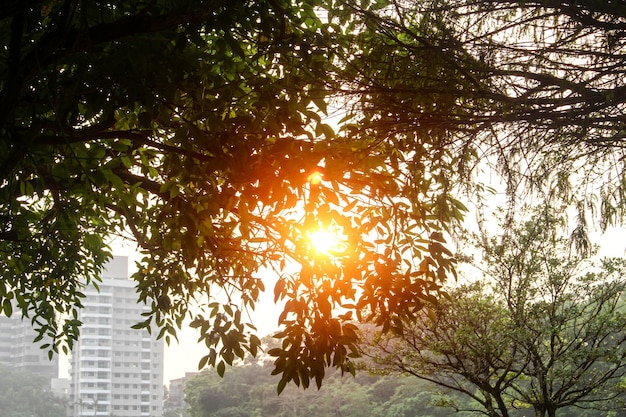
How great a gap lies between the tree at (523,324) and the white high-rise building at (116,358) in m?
49.9

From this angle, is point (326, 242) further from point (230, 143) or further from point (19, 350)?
point (19, 350)

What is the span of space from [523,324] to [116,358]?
2125 inches

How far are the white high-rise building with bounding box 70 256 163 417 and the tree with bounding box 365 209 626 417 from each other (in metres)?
49.9

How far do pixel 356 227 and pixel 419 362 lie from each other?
6.09 metres

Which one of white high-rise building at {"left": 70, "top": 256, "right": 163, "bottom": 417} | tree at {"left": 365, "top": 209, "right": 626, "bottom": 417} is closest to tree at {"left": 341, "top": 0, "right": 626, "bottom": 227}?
tree at {"left": 365, "top": 209, "right": 626, "bottom": 417}

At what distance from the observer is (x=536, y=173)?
3.11 m

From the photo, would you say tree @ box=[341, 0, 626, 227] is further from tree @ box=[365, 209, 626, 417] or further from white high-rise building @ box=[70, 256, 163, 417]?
white high-rise building @ box=[70, 256, 163, 417]

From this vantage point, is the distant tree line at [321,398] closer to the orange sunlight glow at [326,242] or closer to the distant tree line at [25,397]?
the distant tree line at [25,397]

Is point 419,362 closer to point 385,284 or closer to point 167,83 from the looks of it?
point 385,284

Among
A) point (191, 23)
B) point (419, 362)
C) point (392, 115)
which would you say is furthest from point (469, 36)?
point (419, 362)

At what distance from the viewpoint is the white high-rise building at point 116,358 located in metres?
56.3

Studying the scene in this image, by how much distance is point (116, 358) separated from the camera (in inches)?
2311

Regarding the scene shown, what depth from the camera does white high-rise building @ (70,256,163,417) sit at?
56.3m

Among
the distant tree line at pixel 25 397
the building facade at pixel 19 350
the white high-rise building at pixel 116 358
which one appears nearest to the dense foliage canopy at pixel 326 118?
the distant tree line at pixel 25 397
